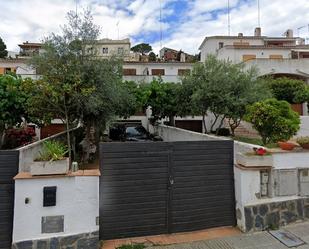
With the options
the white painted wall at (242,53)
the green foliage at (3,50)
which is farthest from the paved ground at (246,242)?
the green foliage at (3,50)

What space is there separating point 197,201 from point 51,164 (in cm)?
318

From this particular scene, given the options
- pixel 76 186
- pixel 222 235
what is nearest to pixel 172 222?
pixel 222 235

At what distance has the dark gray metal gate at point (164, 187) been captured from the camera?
538cm

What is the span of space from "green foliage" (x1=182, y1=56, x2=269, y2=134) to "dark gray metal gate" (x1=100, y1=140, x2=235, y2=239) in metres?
7.52

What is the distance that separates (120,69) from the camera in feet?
34.4

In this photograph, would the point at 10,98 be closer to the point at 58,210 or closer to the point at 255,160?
the point at 58,210

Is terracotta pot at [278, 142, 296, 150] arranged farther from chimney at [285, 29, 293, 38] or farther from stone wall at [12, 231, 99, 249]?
chimney at [285, 29, 293, 38]

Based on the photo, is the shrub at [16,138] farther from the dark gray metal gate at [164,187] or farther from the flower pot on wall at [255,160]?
the flower pot on wall at [255,160]

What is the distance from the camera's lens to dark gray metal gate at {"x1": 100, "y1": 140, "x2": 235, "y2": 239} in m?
5.38

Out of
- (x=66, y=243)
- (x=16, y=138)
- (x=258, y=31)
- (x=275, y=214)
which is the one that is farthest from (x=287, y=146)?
(x=258, y=31)

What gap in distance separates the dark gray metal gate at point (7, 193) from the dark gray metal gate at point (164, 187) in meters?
1.64

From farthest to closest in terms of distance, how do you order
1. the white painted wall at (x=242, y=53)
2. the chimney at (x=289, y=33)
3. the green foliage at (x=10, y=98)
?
the chimney at (x=289, y=33) < the white painted wall at (x=242, y=53) < the green foliage at (x=10, y=98)

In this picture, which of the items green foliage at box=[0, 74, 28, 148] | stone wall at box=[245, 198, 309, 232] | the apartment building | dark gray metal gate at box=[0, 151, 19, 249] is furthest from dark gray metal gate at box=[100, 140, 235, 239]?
the apartment building

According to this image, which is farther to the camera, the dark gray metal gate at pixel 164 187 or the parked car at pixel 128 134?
the parked car at pixel 128 134
